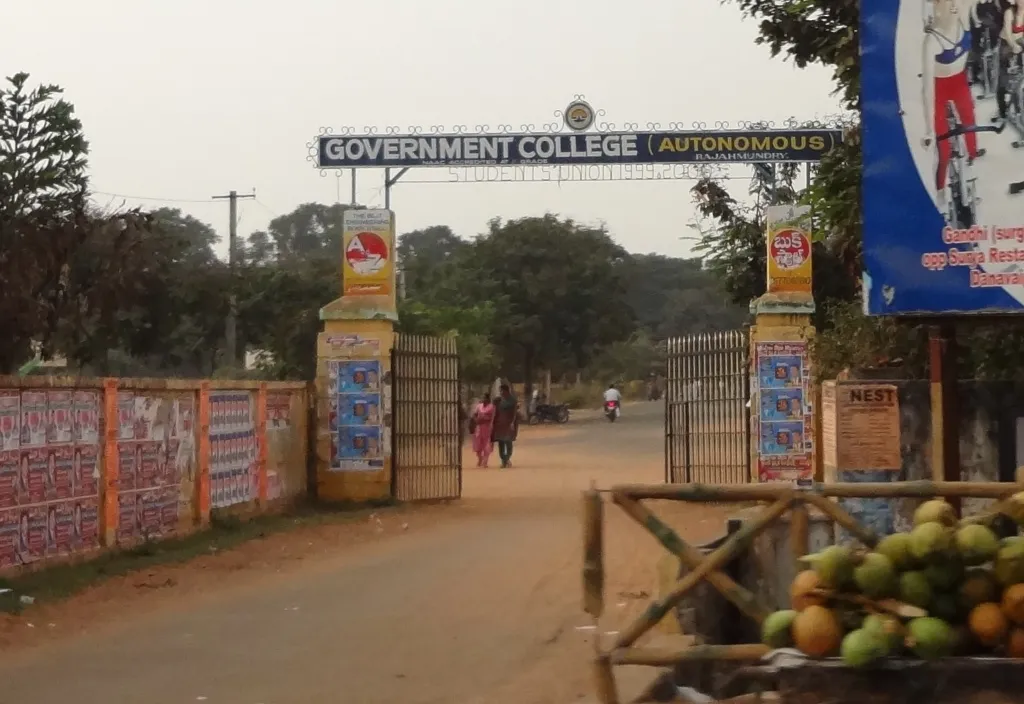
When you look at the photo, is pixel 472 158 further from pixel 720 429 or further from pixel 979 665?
pixel 979 665

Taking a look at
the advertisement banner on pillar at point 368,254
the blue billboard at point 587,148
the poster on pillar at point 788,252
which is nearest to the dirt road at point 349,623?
the advertisement banner on pillar at point 368,254

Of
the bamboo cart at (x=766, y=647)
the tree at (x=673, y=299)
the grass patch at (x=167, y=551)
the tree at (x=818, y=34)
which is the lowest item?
the grass patch at (x=167, y=551)

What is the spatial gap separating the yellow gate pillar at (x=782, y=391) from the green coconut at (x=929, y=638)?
13041mm

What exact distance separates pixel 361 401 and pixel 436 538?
3358 millimetres

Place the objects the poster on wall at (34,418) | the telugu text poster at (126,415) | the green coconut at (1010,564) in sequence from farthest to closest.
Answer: the telugu text poster at (126,415)
the poster on wall at (34,418)
the green coconut at (1010,564)

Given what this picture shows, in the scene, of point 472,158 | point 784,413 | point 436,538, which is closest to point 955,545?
point 436,538

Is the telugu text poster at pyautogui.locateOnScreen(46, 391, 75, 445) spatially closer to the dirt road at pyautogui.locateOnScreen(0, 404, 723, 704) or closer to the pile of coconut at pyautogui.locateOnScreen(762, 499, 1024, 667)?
the dirt road at pyautogui.locateOnScreen(0, 404, 723, 704)

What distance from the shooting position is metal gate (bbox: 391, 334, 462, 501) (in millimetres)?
17844

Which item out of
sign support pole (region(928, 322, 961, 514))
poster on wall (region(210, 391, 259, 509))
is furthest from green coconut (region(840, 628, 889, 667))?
poster on wall (region(210, 391, 259, 509))

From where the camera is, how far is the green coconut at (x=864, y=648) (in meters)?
4.45

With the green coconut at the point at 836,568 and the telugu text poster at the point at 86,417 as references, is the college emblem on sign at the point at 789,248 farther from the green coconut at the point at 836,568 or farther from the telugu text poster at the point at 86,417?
the green coconut at the point at 836,568

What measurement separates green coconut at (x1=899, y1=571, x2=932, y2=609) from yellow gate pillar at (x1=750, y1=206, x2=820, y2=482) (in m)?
12.9

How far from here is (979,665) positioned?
4.49m

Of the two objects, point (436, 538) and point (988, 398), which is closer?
point (988, 398)
